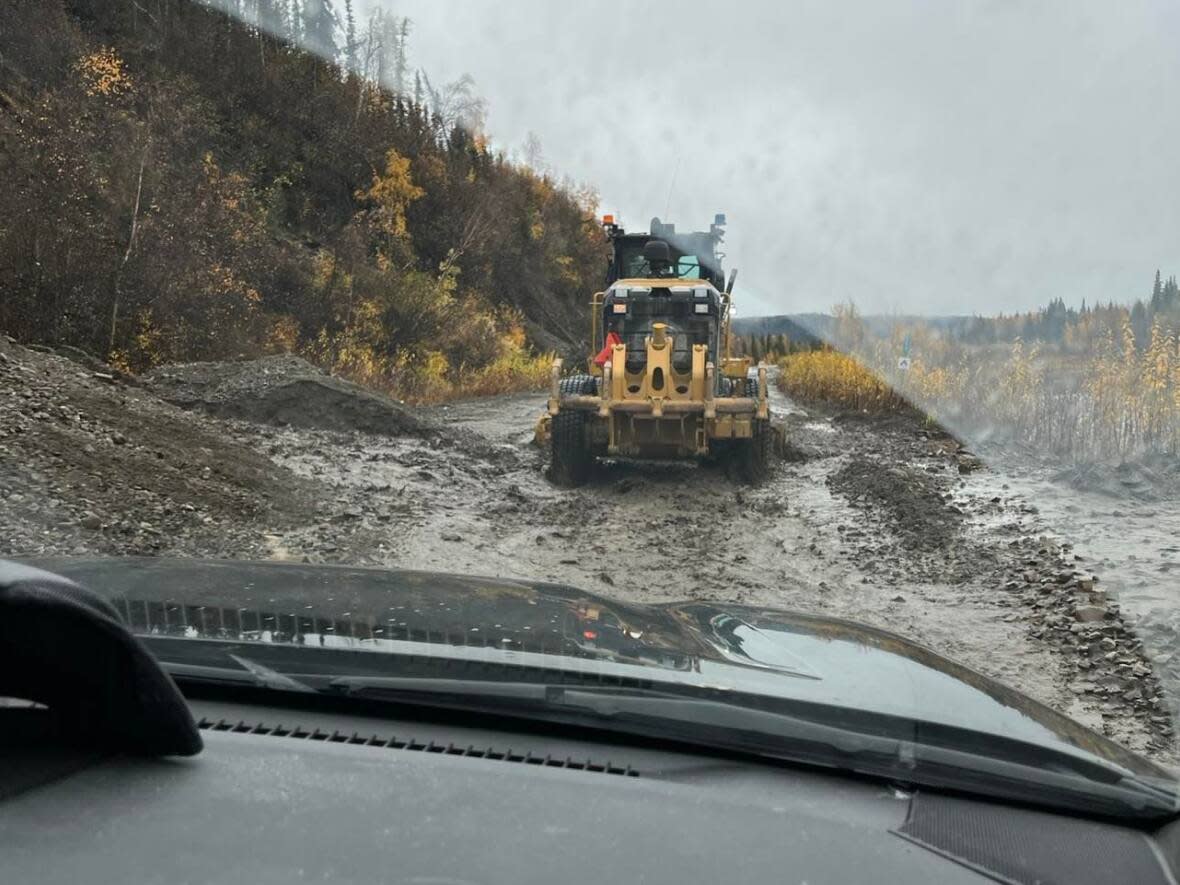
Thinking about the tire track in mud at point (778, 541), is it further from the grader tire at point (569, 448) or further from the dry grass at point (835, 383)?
the dry grass at point (835, 383)

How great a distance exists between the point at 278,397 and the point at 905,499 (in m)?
7.36

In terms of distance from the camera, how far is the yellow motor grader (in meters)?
11.0

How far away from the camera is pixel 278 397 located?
1232 centimetres

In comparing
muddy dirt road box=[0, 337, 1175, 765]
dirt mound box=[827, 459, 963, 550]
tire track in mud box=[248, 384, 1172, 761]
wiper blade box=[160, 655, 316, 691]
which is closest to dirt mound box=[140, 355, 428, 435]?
muddy dirt road box=[0, 337, 1175, 765]

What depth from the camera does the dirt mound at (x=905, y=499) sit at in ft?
27.6

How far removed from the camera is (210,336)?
15867 mm

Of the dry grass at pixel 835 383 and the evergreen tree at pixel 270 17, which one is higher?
the evergreen tree at pixel 270 17

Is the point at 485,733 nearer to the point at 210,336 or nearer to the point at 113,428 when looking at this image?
the point at 113,428

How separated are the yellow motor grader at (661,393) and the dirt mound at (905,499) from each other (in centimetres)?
105

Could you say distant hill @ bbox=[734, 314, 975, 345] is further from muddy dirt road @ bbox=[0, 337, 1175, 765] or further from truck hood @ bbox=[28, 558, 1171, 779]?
truck hood @ bbox=[28, 558, 1171, 779]

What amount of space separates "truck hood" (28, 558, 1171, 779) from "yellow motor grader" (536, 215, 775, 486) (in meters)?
8.10

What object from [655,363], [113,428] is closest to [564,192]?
[655,363]

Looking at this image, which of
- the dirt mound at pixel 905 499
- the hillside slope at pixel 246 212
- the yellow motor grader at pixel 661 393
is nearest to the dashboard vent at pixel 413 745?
the dirt mound at pixel 905 499

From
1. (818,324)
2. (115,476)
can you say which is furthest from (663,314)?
(818,324)
